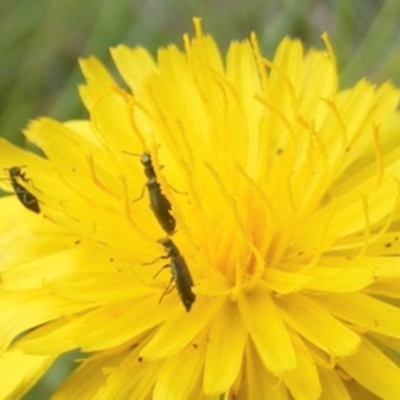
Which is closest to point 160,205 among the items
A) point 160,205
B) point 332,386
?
point 160,205

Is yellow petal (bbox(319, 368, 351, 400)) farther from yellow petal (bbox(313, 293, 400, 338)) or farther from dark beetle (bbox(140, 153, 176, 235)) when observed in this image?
dark beetle (bbox(140, 153, 176, 235))

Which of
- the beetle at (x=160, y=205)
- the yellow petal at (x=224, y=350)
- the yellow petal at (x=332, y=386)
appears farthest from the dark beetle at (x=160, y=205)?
the yellow petal at (x=332, y=386)

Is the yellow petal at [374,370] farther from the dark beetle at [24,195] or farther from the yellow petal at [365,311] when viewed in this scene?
the dark beetle at [24,195]

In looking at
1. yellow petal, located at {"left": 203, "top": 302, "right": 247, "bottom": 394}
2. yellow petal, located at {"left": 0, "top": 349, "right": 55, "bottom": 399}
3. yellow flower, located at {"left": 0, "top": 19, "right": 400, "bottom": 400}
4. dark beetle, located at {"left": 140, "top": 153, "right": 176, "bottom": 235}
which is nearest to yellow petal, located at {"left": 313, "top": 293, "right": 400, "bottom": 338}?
yellow flower, located at {"left": 0, "top": 19, "right": 400, "bottom": 400}

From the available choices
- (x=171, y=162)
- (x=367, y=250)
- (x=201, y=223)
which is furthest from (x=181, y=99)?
(x=367, y=250)

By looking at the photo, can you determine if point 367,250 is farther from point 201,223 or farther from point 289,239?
point 201,223

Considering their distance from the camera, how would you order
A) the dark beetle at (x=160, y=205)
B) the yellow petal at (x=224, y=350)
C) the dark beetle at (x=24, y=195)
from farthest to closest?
the dark beetle at (x=24, y=195), the dark beetle at (x=160, y=205), the yellow petal at (x=224, y=350)

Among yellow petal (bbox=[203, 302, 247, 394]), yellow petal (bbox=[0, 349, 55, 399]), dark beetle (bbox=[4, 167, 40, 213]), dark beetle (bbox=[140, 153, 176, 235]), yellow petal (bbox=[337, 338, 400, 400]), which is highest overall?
dark beetle (bbox=[4, 167, 40, 213])

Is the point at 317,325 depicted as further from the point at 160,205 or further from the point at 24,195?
the point at 24,195
